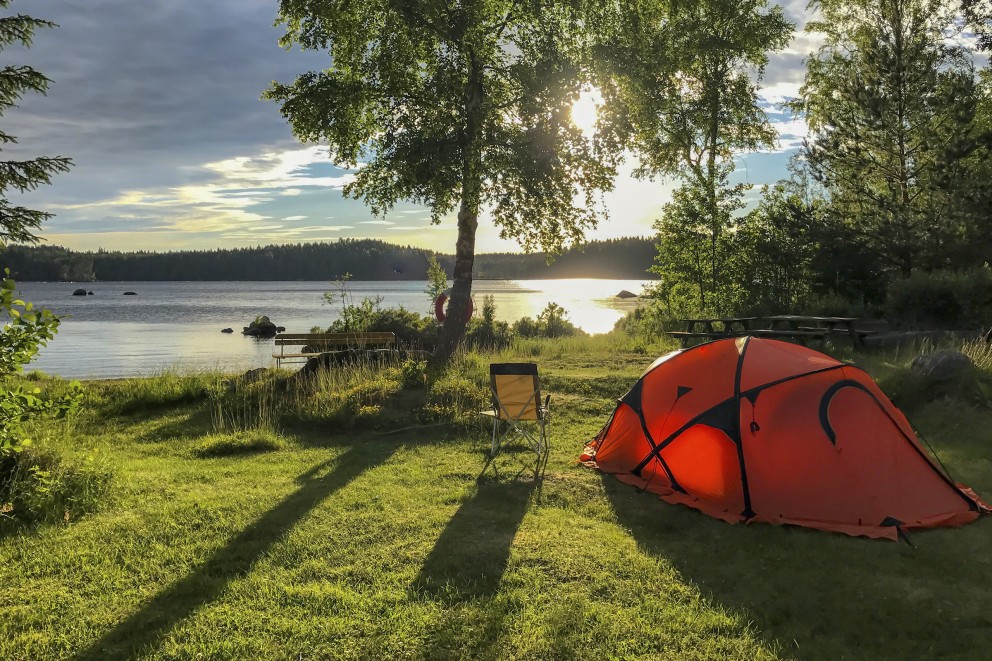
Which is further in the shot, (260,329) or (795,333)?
(260,329)

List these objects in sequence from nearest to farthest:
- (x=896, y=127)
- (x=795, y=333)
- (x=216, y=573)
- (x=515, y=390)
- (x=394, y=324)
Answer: (x=216, y=573) → (x=515, y=390) → (x=795, y=333) → (x=896, y=127) → (x=394, y=324)

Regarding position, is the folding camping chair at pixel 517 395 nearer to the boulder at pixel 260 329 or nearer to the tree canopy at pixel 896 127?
the tree canopy at pixel 896 127

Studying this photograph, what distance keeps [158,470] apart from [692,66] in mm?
Result: 21602

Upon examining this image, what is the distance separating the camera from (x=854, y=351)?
1338 centimetres

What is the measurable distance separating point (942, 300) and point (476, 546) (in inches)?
567

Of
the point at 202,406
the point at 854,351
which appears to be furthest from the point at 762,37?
the point at 202,406

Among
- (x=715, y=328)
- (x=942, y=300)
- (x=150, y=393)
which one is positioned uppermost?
(x=942, y=300)

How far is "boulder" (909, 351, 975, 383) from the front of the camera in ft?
31.8

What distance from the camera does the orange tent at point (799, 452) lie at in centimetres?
593

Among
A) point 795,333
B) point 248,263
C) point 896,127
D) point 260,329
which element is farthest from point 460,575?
point 248,263

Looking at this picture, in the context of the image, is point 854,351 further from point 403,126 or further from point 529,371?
point 403,126

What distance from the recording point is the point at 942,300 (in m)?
14.8

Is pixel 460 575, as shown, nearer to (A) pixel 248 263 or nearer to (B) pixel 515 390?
(B) pixel 515 390

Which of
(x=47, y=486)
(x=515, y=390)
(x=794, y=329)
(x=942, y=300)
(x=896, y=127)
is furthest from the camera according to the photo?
(x=896, y=127)
